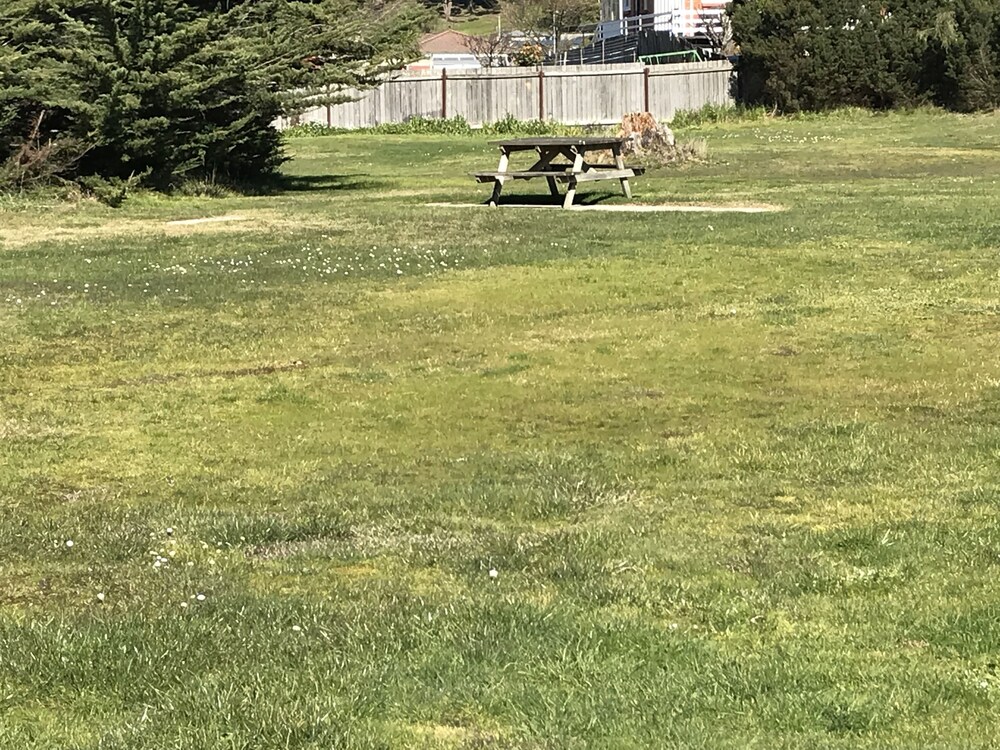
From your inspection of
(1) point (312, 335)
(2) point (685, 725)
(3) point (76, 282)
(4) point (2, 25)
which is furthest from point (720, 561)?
(4) point (2, 25)

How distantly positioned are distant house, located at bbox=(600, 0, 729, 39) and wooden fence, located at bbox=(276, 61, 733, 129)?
6465mm

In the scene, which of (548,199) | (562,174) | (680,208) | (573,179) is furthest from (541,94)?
(680,208)

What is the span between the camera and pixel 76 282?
13320 millimetres

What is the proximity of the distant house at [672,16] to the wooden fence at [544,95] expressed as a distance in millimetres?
6465

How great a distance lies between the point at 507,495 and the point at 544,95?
3691cm

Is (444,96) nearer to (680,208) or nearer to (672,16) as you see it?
(672,16)

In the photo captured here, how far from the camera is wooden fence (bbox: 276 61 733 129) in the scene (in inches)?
1626

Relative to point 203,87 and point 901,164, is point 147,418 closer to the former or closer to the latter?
point 203,87

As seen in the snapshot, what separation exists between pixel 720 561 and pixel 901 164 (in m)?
21.3

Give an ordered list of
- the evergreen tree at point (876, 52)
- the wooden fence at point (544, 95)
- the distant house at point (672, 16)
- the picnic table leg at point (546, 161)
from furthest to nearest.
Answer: the distant house at point (672, 16)
the wooden fence at point (544, 95)
the evergreen tree at point (876, 52)
the picnic table leg at point (546, 161)

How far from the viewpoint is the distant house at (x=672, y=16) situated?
50438mm

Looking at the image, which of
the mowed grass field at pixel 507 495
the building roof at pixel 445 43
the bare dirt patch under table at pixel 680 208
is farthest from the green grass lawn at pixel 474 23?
the mowed grass field at pixel 507 495

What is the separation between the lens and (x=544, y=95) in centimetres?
4200

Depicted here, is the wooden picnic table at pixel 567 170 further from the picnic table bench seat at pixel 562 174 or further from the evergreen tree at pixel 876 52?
the evergreen tree at pixel 876 52
